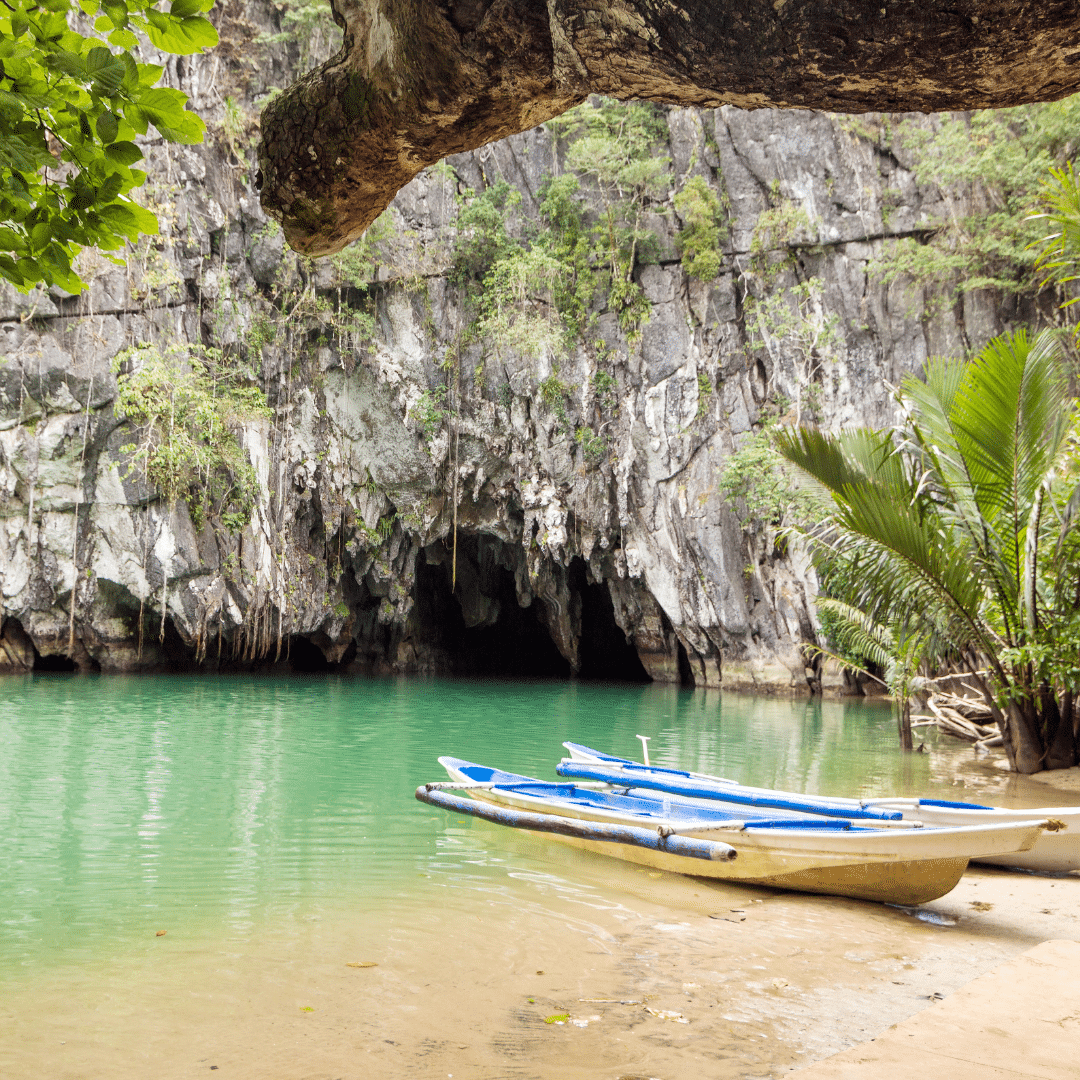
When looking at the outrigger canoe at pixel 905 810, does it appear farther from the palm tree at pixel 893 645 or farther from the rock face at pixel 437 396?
the rock face at pixel 437 396

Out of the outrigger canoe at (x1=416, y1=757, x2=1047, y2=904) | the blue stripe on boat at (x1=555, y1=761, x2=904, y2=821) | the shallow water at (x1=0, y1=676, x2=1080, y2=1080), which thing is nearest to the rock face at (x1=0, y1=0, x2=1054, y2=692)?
the shallow water at (x1=0, y1=676, x2=1080, y2=1080)

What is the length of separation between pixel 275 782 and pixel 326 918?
3578 mm

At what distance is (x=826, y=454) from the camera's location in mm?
7375

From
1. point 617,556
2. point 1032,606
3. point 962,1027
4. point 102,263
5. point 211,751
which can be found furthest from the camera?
→ point 617,556

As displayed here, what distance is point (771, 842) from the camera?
15.8ft

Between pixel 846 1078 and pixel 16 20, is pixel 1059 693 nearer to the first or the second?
pixel 846 1078

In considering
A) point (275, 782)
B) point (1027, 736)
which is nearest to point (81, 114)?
point (275, 782)

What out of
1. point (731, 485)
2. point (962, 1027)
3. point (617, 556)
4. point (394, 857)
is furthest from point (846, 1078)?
point (617, 556)

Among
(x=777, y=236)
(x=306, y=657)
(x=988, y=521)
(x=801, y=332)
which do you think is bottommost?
(x=306, y=657)

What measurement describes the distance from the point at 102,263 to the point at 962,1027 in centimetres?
1960

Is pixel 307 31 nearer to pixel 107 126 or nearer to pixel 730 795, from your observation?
pixel 730 795

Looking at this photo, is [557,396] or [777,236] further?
[557,396]

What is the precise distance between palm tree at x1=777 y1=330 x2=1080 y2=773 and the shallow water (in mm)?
1306

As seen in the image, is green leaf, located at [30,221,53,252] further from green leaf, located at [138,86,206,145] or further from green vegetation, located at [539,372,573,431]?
green vegetation, located at [539,372,573,431]
